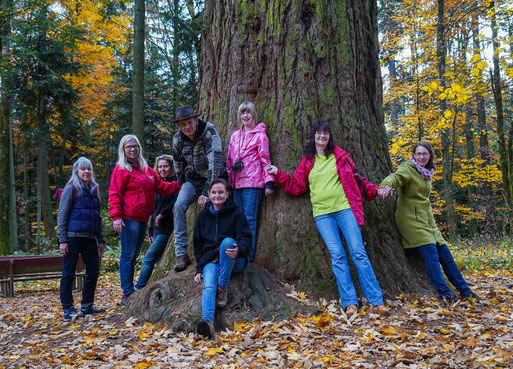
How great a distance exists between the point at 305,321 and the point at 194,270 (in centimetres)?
150

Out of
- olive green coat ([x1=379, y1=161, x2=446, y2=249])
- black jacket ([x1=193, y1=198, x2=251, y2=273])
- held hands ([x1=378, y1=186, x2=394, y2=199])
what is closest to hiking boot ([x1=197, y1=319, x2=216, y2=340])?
black jacket ([x1=193, y1=198, x2=251, y2=273])

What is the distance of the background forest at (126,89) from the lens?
12855 millimetres

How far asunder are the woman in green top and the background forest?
701 centimetres

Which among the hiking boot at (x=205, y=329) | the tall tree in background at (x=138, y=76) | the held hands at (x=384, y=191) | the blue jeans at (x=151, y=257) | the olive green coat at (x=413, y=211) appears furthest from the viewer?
the tall tree in background at (x=138, y=76)

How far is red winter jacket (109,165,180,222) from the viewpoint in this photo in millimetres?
5262

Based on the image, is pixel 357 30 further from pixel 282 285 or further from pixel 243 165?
pixel 282 285

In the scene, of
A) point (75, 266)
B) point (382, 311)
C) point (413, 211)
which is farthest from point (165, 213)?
point (413, 211)

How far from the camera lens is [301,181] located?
15.7 feet

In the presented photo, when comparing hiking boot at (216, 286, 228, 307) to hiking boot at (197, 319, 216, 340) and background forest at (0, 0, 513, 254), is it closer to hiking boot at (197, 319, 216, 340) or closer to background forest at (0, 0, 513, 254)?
hiking boot at (197, 319, 216, 340)

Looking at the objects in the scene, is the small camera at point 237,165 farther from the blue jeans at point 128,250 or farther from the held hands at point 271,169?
the blue jeans at point 128,250

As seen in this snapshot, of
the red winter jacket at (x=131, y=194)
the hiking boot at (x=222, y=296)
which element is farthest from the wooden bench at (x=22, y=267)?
the hiking boot at (x=222, y=296)

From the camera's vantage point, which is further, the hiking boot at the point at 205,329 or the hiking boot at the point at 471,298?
the hiking boot at the point at 471,298

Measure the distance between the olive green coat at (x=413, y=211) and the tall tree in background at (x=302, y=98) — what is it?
0.18 metres

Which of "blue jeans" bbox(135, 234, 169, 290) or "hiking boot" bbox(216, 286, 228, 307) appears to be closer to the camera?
"hiking boot" bbox(216, 286, 228, 307)
